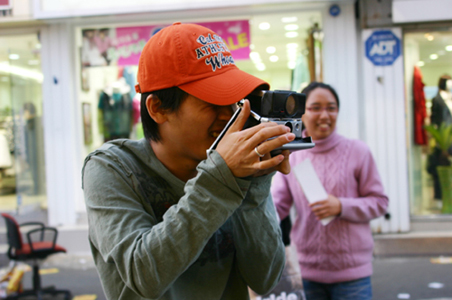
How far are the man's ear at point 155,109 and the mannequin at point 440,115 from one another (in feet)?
19.2

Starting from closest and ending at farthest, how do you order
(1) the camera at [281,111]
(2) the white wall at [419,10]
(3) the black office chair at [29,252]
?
(1) the camera at [281,111], (3) the black office chair at [29,252], (2) the white wall at [419,10]

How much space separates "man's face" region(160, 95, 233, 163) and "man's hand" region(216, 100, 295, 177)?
0.16 m

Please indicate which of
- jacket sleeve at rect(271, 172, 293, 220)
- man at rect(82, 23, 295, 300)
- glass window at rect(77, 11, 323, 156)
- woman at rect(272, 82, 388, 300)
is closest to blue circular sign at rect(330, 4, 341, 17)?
glass window at rect(77, 11, 323, 156)

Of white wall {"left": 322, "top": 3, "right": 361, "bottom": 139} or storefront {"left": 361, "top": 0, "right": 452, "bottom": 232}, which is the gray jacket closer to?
white wall {"left": 322, "top": 3, "right": 361, "bottom": 139}

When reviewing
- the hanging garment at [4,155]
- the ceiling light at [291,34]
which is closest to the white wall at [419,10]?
the ceiling light at [291,34]

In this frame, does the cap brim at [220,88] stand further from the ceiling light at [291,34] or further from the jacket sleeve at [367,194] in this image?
the ceiling light at [291,34]

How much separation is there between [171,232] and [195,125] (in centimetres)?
34

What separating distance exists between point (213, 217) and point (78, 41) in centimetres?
602

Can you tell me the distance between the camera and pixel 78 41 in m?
6.16

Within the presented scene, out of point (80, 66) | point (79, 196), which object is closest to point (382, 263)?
point (79, 196)

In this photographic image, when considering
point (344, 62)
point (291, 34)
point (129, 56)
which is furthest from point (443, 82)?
point (129, 56)

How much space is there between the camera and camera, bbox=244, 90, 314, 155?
1.08 metres

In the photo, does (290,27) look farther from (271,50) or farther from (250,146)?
(250,146)

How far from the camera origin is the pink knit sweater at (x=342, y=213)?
238 cm
